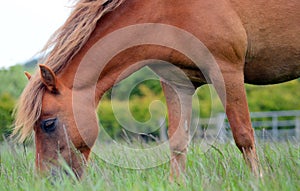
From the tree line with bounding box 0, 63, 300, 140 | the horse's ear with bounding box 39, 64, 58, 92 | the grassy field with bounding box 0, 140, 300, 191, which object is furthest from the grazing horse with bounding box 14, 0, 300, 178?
the tree line with bounding box 0, 63, 300, 140

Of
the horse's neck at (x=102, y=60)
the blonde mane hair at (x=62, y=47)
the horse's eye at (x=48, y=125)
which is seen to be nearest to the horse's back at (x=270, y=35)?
the horse's neck at (x=102, y=60)

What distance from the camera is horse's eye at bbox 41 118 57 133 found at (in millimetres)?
4383

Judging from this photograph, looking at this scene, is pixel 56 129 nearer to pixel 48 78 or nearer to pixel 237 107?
pixel 48 78

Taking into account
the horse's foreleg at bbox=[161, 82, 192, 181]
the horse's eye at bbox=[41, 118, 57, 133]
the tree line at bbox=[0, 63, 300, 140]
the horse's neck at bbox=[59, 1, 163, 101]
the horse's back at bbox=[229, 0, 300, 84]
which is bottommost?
the tree line at bbox=[0, 63, 300, 140]

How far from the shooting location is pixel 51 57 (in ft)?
15.0

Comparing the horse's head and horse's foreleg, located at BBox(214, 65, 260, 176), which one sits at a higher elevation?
the horse's head

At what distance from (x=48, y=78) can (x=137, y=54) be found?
0.86 metres

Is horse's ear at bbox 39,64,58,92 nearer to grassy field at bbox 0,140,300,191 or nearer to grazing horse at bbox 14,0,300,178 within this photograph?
grazing horse at bbox 14,0,300,178

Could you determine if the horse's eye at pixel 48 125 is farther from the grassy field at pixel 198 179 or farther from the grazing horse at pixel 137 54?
the grassy field at pixel 198 179

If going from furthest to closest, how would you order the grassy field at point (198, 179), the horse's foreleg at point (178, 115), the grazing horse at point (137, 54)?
the horse's foreleg at point (178, 115) < the grazing horse at point (137, 54) < the grassy field at point (198, 179)

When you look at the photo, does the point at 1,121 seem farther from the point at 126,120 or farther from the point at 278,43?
Answer: the point at 278,43

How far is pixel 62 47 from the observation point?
4.54 metres

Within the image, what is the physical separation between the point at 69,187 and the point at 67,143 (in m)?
1.00

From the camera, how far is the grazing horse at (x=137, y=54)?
4.41 metres
